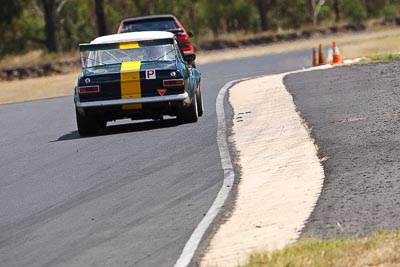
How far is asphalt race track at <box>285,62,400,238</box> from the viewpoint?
31.0 feet

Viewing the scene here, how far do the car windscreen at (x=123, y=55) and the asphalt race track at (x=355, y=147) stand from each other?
2.32 m

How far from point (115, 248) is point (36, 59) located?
4677cm

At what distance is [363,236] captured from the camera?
28.4ft

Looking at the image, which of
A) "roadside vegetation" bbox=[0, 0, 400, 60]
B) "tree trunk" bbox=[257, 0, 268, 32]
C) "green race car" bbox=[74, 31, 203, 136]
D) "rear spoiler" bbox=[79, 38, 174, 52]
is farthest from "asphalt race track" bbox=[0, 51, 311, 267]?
"tree trunk" bbox=[257, 0, 268, 32]

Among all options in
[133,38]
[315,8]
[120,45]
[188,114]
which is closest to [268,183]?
[188,114]

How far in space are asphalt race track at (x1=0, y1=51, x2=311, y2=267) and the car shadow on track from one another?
0.07ft

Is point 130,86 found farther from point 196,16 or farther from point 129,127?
point 196,16

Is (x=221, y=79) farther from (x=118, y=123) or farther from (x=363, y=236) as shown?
(x=363, y=236)

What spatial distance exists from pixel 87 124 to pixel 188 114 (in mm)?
1535

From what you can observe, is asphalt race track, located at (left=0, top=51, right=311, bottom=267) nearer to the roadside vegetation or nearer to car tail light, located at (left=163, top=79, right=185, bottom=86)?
car tail light, located at (left=163, top=79, right=185, bottom=86)

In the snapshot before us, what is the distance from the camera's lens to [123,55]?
758 inches

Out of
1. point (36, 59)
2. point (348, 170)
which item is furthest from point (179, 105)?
point (36, 59)

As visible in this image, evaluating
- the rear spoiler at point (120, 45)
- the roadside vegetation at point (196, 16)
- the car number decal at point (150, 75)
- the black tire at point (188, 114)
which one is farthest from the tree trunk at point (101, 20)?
the car number decal at point (150, 75)

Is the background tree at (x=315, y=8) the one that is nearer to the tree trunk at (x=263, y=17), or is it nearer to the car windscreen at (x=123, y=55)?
the tree trunk at (x=263, y=17)
